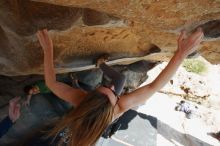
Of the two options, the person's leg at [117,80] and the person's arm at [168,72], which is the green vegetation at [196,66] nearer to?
the person's leg at [117,80]

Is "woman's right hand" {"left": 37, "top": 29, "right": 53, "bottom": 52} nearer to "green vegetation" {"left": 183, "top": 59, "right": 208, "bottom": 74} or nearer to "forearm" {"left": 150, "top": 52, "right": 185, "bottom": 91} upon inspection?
"forearm" {"left": 150, "top": 52, "right": 185, "bottom": 91}

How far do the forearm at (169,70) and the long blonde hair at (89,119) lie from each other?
438 millimetres

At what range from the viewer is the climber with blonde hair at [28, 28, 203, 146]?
252 centimetres

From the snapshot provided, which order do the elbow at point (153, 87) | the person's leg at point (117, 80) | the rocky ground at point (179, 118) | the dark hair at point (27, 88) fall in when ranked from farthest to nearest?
1. the rocky ground at point (179, 118)
2. the dark hair at point (27, 88)
3. the person's leg at point (117, 80)
4. the elbow at point (153, 87)

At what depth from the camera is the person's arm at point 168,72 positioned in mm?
2686

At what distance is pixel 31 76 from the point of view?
4.88m

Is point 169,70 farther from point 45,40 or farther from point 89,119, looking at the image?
point 45,40

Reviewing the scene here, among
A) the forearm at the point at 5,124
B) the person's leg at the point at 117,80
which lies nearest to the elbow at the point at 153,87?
the person's leg at the point at 117,80

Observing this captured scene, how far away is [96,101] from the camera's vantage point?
2.57 metres

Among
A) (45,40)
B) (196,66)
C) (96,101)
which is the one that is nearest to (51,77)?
(45,40)

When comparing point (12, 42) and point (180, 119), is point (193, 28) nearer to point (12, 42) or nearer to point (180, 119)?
point (12, 42)

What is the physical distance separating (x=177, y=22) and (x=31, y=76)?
8.53 ft

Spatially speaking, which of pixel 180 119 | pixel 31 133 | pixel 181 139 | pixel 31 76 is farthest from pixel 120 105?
pixel 180 119

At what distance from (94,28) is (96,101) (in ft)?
4.26
